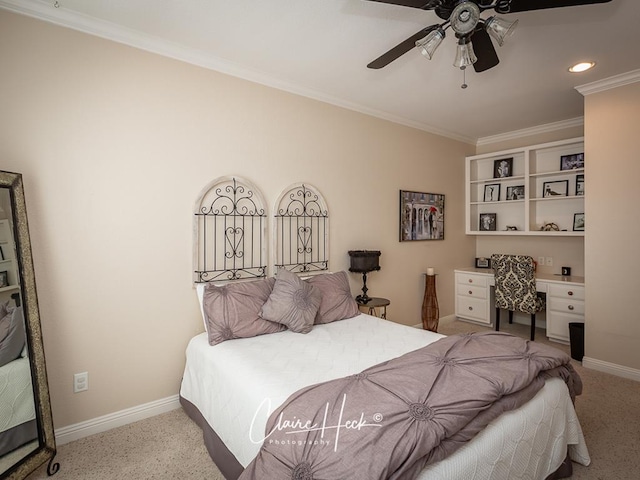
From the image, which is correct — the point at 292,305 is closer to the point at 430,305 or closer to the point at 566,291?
the point at 430,305

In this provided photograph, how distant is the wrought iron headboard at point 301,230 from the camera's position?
2.97m

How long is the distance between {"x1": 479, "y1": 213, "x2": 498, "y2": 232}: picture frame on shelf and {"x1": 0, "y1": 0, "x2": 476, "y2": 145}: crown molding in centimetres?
270

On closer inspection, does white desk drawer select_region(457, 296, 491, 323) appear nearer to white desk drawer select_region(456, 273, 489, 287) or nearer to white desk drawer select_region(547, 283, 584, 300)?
white desk drawer select_region(456, 273, 489, 287)

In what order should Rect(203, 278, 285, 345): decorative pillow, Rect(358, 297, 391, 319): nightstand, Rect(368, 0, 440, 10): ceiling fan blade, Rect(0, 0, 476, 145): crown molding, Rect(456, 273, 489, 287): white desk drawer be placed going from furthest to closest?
Rect(456, 273, 489, 287): white desk drawer → Rect(358, 297, 391, 319): nightstand → Rect(203, 278, 285, 345): decorative pillow → Rect(0, 0, 476, 145): crown molding → Rect(368, 0, 440, 10): ceiling fan blade

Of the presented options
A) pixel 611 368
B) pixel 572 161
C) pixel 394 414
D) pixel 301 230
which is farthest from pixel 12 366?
pixel 572 161

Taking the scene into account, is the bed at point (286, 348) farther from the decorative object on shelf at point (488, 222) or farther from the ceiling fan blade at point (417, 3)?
the decorative object on shelf at point (488, 222)

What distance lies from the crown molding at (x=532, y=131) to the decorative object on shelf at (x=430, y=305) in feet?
7.06

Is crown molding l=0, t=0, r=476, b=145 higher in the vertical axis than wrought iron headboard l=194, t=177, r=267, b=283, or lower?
higher

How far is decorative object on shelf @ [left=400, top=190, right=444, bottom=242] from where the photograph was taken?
13.1 ft

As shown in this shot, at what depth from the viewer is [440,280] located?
14.6 ft

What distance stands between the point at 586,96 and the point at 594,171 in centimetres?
70

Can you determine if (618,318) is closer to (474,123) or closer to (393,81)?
(474,123)

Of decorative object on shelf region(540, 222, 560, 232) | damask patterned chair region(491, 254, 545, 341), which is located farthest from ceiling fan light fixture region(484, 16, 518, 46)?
decorative object on shelf region(540, 222, 560, 232)

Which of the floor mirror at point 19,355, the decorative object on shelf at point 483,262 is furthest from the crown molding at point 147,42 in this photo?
the decorative object on shelf at point 483,262
